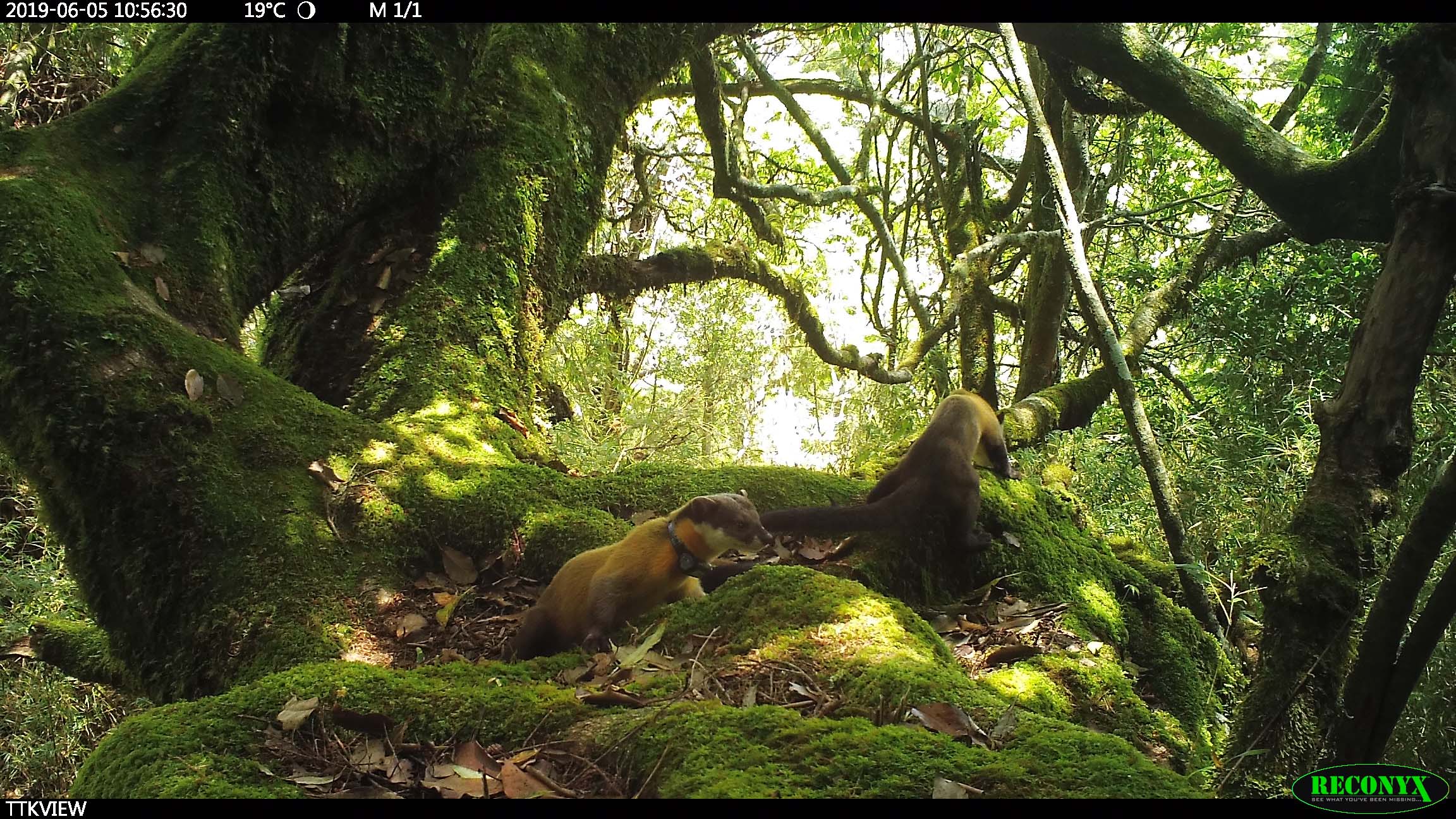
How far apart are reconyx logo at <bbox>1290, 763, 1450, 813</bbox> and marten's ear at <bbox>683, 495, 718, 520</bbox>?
2389mm

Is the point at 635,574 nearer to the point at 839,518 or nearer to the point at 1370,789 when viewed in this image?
the point at 839,518

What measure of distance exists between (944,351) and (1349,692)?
5.96 meters

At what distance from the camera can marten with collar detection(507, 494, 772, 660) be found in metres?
3.50

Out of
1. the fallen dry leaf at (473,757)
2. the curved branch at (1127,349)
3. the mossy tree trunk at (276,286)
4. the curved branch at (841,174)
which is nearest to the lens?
the fallen dry leaf at (473,757)

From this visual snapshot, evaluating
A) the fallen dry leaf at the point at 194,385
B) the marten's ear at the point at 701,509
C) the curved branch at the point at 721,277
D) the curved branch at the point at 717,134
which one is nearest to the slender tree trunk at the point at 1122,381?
the marten's ear at the point at 701,509

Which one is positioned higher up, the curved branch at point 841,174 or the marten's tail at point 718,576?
the curved branch at point 841,174

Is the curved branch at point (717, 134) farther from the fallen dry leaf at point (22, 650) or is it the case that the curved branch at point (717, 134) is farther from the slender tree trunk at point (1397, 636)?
the slender tree trunk at point (1397, 636)

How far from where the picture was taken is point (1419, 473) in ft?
12.6

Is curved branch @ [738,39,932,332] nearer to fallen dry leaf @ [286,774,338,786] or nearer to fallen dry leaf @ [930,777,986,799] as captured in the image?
fallen dry leaf @ [930,777,986,799]

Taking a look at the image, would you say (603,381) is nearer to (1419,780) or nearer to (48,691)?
(48,691)

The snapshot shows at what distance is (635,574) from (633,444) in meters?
4.77

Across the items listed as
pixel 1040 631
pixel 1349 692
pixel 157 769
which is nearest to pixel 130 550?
pixel 157 769
